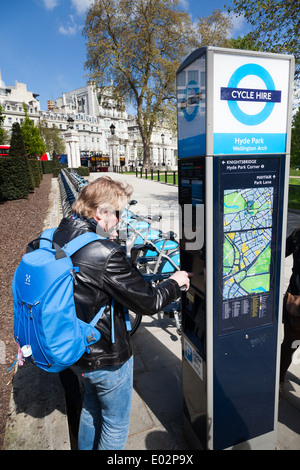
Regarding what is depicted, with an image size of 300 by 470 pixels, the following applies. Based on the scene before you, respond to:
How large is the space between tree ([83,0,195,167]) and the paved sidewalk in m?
26.1

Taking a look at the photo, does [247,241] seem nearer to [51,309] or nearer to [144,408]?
[51,309]

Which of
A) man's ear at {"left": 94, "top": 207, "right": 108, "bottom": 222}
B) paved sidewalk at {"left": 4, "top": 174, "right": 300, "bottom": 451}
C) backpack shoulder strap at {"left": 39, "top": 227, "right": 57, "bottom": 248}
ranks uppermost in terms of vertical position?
man's ear at {"left": 94, "top": 207, "right": 108, "bottom": 222}

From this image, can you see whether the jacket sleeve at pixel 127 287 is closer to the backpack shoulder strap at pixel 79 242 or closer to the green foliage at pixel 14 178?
the backpack shoulder strap at pixel 79 242

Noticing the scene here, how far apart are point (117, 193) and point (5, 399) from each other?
2.30 metres

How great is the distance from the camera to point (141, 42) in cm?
2462

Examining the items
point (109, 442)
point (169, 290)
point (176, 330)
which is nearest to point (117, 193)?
point (169, 290)

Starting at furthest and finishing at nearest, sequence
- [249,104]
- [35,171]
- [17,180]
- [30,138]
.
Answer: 1. [30,138]
2. [35,171]
3. [17,180]
4. [249,104]

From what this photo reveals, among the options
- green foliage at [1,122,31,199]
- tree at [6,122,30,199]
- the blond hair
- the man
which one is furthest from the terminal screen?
tree at [6,122,30,199]

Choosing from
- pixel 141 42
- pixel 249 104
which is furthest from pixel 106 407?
pixel 141 42

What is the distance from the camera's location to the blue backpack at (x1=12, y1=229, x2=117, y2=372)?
1.34m

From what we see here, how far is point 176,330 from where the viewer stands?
3693 millimetres

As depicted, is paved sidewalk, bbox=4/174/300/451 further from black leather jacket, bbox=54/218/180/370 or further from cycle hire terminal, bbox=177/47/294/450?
black leather jacket, bbox=54/218/180/370

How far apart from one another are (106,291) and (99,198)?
1.73 feet

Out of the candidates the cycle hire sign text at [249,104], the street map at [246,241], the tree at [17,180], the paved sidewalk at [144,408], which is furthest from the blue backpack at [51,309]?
the tree at [17,180]
